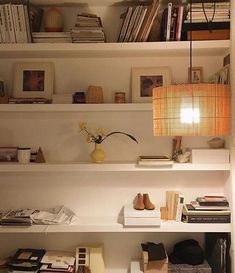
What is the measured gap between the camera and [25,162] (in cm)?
241

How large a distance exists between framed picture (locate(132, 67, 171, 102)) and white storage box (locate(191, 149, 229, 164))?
0.54 metres

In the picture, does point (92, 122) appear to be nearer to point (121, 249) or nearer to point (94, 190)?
point (94, 190)

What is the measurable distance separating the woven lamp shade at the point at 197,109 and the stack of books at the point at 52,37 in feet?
3.59

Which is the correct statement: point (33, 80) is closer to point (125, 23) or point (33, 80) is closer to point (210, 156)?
point (125, 23)

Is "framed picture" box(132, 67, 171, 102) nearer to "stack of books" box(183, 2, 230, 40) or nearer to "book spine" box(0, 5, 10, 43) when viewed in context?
"stack of books" box(183, 2, 230, 40)

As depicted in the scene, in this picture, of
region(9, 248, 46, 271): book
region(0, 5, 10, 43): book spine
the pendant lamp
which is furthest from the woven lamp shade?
region(9, 248, 46, 271): book

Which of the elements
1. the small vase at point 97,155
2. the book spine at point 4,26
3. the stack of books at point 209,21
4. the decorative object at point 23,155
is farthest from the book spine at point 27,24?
the stack of books at point 209,21

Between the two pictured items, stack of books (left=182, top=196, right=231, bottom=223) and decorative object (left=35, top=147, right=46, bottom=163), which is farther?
decorative object (left=35, top=147, right=46, bottom=163)

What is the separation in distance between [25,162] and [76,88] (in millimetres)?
661

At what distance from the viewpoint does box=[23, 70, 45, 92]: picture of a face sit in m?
2.53

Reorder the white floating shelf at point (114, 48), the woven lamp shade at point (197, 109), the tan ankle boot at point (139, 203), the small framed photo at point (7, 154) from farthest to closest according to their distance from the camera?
1. the small framed photo at point (7, 154)
2. the tan ankle boot at point (139, 203)
3. the white floating shelf at point (114, 48)
4. the woven lamp shade at point (197, 109)

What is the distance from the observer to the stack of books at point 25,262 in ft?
7.60

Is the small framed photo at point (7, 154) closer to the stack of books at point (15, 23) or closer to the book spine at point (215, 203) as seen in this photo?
the stack of books at point (15, 23)

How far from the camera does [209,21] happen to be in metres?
2.29
